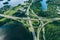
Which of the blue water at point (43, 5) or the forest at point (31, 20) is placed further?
the blue water at point (43, 5)

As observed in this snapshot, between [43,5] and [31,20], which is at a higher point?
[43,5]

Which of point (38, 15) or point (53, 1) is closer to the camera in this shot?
point (38, 15)

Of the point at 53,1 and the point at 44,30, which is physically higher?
the point at 53,1

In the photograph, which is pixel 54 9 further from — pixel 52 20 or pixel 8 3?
pixel 8 3

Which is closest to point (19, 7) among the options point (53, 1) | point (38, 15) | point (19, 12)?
point (19, 12)

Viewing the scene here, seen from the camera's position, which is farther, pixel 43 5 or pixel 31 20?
pixel 43 5

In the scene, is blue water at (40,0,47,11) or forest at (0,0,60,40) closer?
forest at (0,0,60,40)

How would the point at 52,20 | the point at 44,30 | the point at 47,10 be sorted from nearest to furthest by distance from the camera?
1. the point at 44,30
2. the point at 52,20
3. the point at 47,10

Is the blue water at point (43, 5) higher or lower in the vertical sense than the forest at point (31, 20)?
higher

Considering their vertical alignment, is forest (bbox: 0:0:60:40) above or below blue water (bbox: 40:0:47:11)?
below

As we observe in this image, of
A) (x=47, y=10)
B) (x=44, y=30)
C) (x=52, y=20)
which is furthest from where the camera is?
(x=47, y=10)
